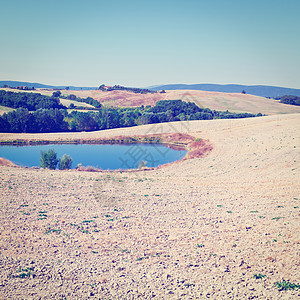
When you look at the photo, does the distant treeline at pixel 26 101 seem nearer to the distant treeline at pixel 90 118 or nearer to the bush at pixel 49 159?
the distant treeline at pixel 90 118

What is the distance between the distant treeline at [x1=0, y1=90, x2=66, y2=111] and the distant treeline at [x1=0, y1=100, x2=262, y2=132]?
37.6ft

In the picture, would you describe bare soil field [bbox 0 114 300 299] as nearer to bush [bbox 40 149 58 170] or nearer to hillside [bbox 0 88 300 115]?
bush [bbox 40 149 58 170]

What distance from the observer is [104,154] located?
47.9 meters

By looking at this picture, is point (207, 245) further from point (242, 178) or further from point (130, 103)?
point (130, 103)

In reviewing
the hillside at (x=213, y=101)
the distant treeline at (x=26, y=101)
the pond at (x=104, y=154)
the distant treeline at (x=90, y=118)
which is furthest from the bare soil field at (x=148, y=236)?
the hillside at (x=213, y=101)

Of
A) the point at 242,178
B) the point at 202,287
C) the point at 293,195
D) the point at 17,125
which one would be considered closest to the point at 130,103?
the point at 17,125

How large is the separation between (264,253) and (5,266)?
8297 mm

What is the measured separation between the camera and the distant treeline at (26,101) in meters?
87.1

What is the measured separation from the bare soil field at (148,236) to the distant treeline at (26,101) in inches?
2726

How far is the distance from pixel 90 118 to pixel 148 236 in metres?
64.5

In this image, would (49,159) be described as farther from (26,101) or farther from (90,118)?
(26,101)

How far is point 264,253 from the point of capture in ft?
32.6

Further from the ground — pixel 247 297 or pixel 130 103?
pixel 130 103

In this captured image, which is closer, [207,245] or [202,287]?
[202,287]
